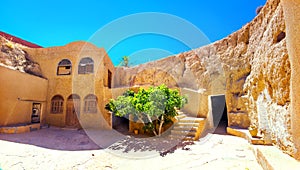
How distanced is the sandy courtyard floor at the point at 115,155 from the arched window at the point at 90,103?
3611 mm

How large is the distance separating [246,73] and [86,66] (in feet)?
36.2

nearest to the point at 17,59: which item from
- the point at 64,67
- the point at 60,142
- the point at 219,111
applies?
the point at 64,67

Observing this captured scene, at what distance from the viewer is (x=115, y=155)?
5777 millimetres

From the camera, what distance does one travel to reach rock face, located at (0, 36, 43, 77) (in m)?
10.9

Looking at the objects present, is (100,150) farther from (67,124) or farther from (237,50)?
(237,50)

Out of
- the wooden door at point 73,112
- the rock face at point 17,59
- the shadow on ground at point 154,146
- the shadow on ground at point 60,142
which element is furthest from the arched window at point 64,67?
the shadow on ground at point 154,146

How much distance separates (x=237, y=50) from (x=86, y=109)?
11.8m

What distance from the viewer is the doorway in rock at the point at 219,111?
37.1 ft

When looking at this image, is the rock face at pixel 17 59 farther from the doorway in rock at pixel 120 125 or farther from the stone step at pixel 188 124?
the stone step at pixel 188 124

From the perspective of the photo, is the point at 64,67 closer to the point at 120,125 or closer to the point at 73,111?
the point at 73,111

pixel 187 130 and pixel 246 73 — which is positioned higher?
pixel 246 73

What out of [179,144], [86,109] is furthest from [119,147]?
[86,109]

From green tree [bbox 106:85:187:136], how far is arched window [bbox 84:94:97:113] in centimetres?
355

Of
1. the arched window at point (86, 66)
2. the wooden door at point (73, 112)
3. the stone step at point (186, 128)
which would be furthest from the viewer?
the arched window at point (86, 66)
